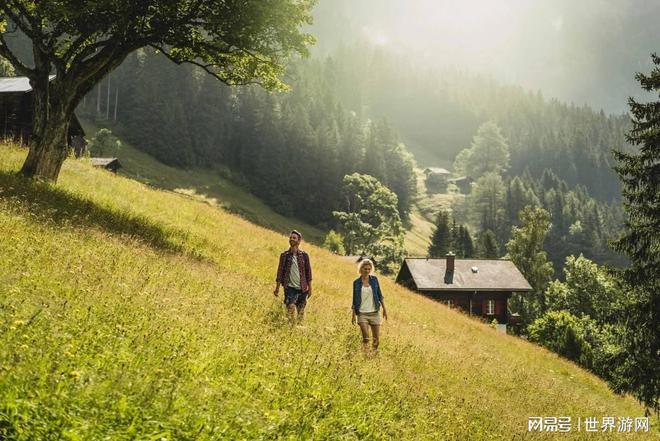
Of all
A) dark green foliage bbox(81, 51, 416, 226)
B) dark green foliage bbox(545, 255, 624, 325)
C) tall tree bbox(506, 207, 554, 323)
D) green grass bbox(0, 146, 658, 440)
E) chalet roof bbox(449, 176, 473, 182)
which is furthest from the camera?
chalet roof bbox(449, 176, 473, 182)

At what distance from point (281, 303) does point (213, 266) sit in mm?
2989

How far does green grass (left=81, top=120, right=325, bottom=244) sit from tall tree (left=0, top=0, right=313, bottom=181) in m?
62.1

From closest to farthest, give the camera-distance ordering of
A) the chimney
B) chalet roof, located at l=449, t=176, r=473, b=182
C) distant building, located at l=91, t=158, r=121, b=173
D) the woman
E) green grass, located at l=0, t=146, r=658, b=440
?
green grass, located at l=0, t=146, r=658, b=440 → the woman → the chimney → distant building, located at l=91, t=158, r=121, b=173 → chalet roof, located at l=449, t=176, r=473, b=182

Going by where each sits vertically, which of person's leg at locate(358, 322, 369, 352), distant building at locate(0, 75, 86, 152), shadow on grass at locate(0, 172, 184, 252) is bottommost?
person's leg at locate(358, 322, 369, 352)

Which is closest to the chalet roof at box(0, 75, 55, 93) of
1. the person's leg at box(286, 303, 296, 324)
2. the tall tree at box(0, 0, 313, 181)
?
the tall tree at box(0, 0, 313, 181)

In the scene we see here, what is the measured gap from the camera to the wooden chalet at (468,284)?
52.2 meters

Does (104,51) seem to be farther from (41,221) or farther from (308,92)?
(308,92)

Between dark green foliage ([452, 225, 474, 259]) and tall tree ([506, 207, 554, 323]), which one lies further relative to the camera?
dark green foliage ([452, 225, 474, 259])

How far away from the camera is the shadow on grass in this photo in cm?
1206

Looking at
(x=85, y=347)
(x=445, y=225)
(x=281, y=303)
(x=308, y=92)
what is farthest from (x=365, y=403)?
(x=308, y=92)

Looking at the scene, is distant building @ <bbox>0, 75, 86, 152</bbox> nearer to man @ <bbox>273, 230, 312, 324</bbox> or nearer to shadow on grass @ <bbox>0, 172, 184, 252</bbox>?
shadow on grass @ <bbox>0, 172, 184, 252</bbox>

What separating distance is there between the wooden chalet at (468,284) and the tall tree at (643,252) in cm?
3519

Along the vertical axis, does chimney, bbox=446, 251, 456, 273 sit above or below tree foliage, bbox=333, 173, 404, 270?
below

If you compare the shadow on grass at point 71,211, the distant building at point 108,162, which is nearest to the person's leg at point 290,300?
the shadow on grass at point 71,211
